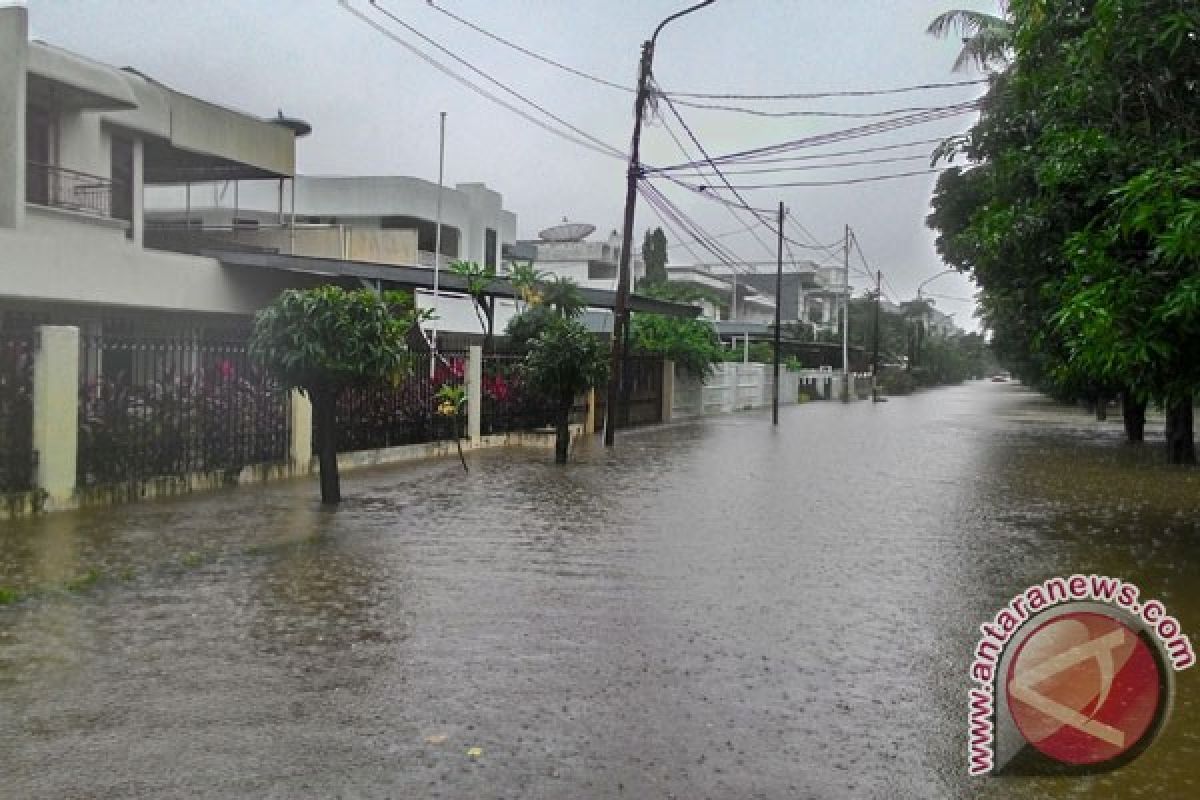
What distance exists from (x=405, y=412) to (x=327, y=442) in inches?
222

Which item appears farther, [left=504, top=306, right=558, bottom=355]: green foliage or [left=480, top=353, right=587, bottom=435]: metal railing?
[left=504, top=306, right=558, bottom=355]: green foliage

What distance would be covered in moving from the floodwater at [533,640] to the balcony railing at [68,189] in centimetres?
772

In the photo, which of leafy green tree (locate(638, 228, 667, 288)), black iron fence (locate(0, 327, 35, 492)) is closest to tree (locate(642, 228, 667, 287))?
leafy green tree (locate(638, 228, 667, 288))

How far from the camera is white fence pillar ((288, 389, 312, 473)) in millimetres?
14258

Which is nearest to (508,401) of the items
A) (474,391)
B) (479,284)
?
(474,391)

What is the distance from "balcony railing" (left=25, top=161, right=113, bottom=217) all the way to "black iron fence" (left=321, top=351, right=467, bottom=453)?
5970 millimetres

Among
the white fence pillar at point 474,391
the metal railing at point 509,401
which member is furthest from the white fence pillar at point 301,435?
the metal railing at point 509,401

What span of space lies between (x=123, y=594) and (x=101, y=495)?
4.01m

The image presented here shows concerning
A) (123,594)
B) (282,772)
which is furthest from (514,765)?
(123,594)

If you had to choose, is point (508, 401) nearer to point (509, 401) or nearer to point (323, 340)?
point (509, 401)

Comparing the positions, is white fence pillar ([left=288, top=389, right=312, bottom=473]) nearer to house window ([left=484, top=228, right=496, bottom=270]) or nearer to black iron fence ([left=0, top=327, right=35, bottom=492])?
black iron fence ([left=0, top=327, right=35, bottom=492])

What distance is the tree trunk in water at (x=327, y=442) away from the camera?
11.2m

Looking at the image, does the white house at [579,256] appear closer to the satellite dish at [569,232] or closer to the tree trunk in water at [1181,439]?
the satellite dish at [569,232]

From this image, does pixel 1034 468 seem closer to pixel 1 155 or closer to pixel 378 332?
pixel 378 332
